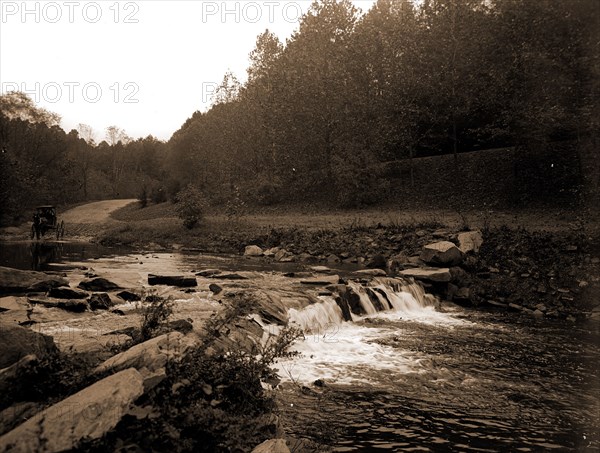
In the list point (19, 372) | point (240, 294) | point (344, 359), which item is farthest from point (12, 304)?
point (344, 359)

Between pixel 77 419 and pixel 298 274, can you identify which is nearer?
pixel 77 419

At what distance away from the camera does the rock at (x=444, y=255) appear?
19.1 m

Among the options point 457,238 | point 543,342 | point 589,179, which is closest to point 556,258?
point 457,238

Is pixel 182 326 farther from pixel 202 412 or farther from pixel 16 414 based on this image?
pixel 16 414

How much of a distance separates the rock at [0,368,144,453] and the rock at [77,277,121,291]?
9.54 metres

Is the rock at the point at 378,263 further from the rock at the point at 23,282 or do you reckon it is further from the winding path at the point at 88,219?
the winding path at the point at 88,219

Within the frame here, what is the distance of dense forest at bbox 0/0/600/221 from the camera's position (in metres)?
27.4

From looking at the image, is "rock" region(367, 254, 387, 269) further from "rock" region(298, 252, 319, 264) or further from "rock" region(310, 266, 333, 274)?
"rock" region(298, 252, 319, 264)

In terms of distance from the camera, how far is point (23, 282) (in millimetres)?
12719

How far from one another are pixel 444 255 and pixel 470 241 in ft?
7.21

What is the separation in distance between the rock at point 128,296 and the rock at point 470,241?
14.0m

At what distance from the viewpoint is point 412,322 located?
13.9 meters

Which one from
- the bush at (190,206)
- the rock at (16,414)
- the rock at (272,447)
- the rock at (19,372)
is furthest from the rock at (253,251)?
the rock at (16,414)

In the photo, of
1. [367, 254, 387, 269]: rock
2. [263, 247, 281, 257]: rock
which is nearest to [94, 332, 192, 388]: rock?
[367, 254, 387, 269]: rock
